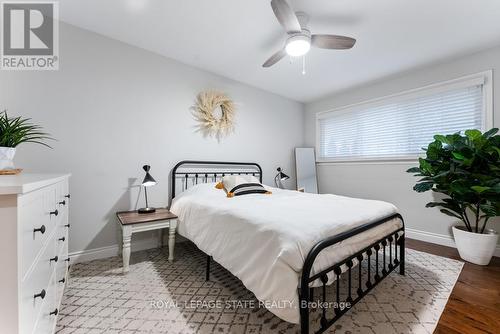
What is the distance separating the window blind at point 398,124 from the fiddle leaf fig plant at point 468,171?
0.60 metres

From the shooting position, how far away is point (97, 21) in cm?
231

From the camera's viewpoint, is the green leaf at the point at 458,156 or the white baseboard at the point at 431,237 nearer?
the green leaf at the point at 458,156

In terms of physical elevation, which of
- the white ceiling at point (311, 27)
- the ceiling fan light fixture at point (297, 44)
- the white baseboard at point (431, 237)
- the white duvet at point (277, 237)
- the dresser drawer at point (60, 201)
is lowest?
the white baseboard at point (431, 237)

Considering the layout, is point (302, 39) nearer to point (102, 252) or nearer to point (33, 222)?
point (33, 222)

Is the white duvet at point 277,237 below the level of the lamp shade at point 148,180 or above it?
below

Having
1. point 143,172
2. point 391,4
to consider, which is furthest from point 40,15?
point 391,4

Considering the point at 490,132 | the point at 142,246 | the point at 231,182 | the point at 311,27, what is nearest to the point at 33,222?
the point at 231,182

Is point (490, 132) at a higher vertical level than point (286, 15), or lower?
lower

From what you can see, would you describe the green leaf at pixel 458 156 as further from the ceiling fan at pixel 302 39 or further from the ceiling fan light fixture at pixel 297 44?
the ceiling fan light fixture at pixel 297 44

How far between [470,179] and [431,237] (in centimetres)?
114

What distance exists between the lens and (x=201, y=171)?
3.28 metres

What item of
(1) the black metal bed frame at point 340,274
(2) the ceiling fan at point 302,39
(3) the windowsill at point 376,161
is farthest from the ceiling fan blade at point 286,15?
(3) the windowsill at point 376,161

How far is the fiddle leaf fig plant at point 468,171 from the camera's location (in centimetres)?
222

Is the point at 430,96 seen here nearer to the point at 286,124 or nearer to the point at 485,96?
the point at 485,96
